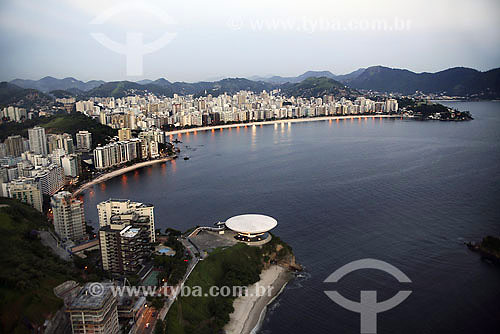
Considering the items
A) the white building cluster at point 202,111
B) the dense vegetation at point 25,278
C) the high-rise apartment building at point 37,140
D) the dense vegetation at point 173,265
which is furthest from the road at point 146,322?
the white building cluster at point 202,111

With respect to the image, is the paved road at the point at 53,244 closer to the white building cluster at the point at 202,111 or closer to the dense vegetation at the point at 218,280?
the dense vegetation at the point at 218,280

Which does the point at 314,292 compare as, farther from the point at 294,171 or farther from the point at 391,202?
the point at 294,171

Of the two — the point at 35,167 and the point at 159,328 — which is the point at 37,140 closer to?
the point at 35,167

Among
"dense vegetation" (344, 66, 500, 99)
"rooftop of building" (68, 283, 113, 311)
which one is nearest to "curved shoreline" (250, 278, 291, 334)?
"rooftop of building" (68, 283, 113, 311)

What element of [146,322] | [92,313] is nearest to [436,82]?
[146,322]

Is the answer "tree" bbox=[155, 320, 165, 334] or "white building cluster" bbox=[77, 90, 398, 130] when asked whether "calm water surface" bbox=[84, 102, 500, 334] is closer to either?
"tree" bbox=[155, 320, 165, 334]

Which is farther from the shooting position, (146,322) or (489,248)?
(489,248)
